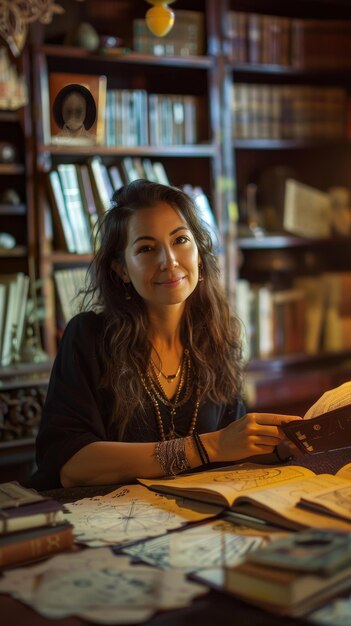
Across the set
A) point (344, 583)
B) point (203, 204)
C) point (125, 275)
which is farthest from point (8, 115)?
point (344, 583)

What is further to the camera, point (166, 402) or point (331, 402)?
point (166, 402)

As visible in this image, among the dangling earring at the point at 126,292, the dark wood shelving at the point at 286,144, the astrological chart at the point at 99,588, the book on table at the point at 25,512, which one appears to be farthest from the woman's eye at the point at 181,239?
the dark wood shelving at the point at 286,144

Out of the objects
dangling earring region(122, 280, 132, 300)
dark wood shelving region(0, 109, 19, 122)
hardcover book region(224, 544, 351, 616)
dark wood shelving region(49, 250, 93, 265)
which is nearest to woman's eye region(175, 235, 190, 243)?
dangling earring region(122, 280, 132, 300)

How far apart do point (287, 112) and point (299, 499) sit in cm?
282

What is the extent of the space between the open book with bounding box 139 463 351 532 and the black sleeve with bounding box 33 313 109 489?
20 centimetres

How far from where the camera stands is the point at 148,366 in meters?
1.90

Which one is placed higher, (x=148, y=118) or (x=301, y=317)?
(x=148, y=118)

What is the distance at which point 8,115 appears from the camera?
3.14 meters

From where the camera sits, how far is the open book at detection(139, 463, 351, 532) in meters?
1.24

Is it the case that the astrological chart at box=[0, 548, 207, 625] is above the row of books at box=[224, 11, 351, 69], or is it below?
below

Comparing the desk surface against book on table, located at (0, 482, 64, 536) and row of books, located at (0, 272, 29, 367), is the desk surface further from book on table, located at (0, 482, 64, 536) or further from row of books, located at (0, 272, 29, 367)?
row of books, located at (0, 272, 29, 367)

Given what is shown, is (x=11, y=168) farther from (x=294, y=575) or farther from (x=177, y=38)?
(x=294, y=575)

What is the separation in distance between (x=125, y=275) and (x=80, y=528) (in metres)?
0.79

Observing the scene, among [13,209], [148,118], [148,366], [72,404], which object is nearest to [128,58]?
[148,118]
